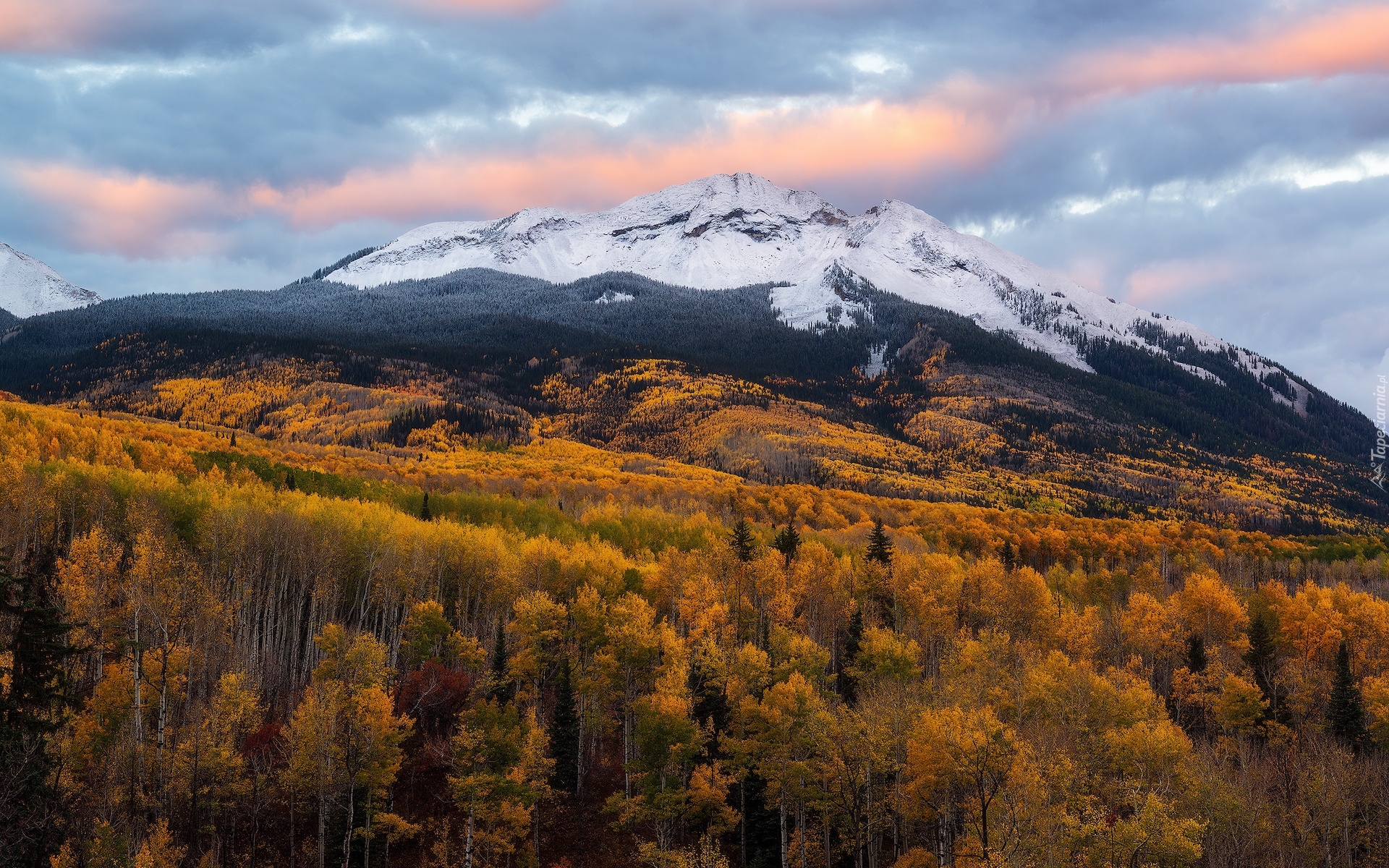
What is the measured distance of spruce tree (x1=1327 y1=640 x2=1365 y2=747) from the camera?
6925 cm

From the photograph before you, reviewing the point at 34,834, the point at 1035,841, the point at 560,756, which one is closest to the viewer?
the point at 34,834

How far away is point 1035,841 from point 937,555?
6564 cm

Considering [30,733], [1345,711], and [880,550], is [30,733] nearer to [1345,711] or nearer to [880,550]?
[880,550]

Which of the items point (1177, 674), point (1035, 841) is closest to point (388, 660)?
point (1035, 841)

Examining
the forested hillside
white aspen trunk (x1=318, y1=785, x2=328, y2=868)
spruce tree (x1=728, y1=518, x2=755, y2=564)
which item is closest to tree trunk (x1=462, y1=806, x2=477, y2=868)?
the forested hillside

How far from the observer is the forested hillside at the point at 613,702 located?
4825 centimetres

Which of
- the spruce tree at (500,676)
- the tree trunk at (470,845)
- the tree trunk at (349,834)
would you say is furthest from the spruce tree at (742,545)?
the tree trunk at (349,834)

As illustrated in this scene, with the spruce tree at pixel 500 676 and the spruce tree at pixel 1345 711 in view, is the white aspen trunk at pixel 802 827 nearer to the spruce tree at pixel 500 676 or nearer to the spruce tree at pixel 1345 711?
the spruce tree at pixel 500 676

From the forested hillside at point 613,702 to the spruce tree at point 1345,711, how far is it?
0.25 m

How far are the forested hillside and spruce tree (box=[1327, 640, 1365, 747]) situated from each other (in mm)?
253

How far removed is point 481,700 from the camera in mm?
60750

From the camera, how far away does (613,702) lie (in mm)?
76438

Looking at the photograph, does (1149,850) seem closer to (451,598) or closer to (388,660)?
(388,660)

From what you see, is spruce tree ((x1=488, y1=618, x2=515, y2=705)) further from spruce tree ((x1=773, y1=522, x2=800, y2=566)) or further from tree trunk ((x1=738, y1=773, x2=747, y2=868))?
spruce tree ((x1=773, y1=522, x2=800, y2=566))
